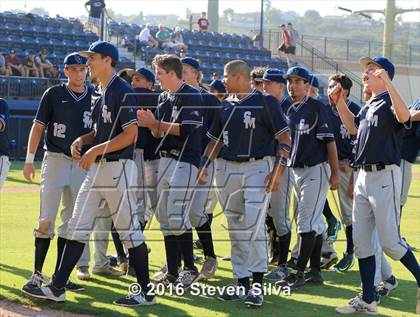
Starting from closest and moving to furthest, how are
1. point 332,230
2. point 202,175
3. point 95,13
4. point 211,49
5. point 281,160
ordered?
point 281,160, point 202,175, point 332,230, point 95,13, point 211,49

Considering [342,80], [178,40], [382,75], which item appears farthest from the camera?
[178,40]

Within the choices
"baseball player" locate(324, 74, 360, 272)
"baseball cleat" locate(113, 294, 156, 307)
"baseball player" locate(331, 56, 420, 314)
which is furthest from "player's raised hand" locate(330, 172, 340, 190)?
"baseball cleat" locate(113, 294, 156, 307)

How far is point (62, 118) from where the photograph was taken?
817 cm

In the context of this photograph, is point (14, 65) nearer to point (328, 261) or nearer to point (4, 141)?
point (4, 141)

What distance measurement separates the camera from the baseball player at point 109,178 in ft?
24.1

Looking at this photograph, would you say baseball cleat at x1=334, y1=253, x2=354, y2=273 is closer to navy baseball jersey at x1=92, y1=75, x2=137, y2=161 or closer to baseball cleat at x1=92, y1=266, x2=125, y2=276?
baseball cleat at x1=92, y1=266, x2=125, y2=276

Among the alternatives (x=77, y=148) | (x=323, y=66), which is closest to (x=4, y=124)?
(x=77, y=148)

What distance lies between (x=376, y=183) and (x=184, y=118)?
206 centimetres

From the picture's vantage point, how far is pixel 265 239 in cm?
780

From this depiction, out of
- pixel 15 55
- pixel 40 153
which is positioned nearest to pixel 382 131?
pixel 40 153

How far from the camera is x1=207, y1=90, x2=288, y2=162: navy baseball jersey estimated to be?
25.9 ft

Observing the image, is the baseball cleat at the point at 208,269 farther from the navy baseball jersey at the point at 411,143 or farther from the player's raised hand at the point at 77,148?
the navy baseball jersey at the point at 411,143

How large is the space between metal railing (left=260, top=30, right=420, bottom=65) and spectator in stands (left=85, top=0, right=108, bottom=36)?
34.6ft

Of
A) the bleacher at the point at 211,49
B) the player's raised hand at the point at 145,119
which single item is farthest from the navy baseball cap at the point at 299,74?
the bleacher at the point at 211,49
